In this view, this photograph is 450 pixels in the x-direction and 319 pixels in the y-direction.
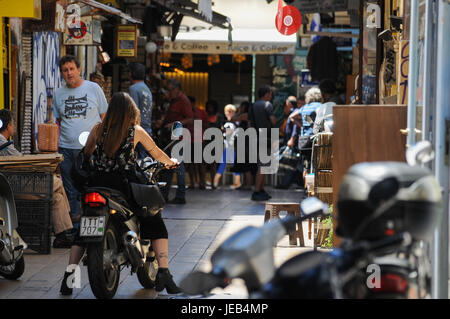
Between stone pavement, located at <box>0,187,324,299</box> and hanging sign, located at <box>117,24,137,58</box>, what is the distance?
286 centimetres

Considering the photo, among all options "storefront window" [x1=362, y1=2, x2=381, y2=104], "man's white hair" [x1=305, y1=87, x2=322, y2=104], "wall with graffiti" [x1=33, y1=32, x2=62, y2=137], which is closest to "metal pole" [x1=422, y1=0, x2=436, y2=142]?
"storefront window" [x1=362, y1=2, x2=381, y2=104]

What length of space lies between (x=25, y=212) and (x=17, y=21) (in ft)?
12.0

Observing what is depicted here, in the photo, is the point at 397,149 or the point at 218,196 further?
the point at 218,196

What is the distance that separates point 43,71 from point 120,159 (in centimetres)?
620

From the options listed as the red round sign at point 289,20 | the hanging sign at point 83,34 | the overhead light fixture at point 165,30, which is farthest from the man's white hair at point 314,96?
the overhead light fixture at point 165,30

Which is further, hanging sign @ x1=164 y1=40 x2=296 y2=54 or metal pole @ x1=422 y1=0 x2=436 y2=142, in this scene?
hanging sign @ x1=164 y1=40 x2=296 y2=54

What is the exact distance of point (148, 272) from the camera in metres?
7.11

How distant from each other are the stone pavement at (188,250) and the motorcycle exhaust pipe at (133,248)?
1.12 feet

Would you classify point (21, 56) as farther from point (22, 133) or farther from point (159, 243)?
point (159, 243)

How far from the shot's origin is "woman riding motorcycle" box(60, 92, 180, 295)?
22.0 feet

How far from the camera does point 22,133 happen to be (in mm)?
11711

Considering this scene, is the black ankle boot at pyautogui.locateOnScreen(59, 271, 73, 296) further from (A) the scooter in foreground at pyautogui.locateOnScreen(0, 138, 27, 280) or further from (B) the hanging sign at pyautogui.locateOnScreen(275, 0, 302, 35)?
(B) the hanging sign at pyautogui.locateOnScreen(275, 0, 302, 35)

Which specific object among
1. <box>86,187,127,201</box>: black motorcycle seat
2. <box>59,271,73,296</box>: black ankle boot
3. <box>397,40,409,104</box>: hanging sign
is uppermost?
<box>397,40,409,104</box>: hanging sign
